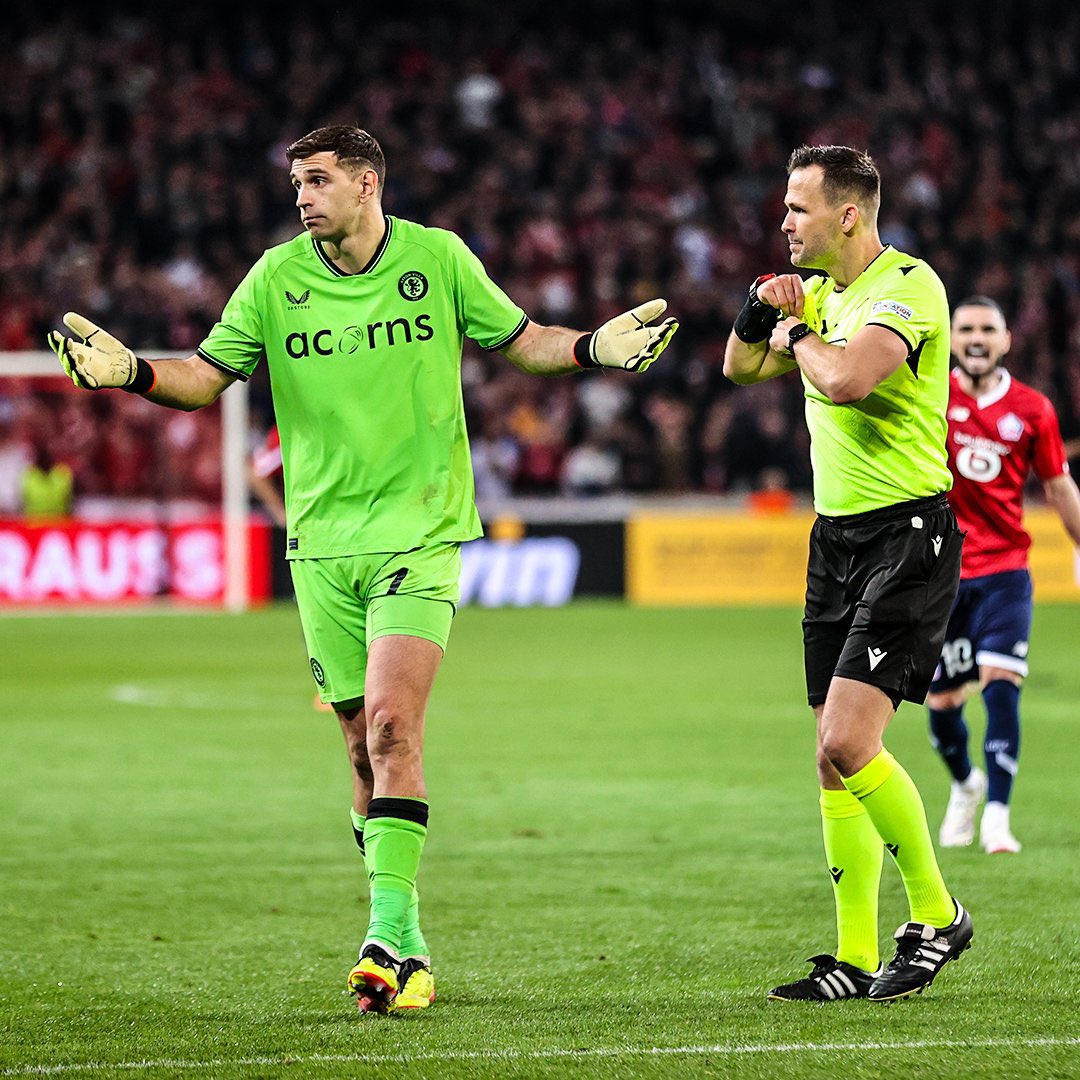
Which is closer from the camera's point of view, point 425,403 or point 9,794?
point 425,403

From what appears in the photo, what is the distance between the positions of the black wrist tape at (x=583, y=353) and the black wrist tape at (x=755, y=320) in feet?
1.30

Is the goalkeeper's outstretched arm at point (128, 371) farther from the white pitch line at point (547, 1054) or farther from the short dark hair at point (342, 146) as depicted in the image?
the white pitch line at point (547, 1054)

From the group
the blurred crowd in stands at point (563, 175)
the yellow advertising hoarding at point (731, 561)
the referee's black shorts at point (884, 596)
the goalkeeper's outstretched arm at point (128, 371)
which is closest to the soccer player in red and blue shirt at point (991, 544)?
the referee's black shorts at point (884, 596)

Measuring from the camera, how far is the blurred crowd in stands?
23.2m

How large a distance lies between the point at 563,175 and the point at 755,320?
2197 cm

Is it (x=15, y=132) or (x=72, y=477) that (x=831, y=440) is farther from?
(x=15, y=132)

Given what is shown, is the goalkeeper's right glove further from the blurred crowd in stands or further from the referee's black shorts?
the blurred crowd in stands

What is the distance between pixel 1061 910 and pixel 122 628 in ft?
47.6

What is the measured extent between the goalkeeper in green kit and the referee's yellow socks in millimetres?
1173

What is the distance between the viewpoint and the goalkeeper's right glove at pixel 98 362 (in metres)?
5.15

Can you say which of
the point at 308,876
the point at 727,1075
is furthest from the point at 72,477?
the point at 727,1075

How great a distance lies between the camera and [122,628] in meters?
19.5

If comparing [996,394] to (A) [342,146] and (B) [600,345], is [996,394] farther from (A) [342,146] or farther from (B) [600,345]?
(A) [342,146]

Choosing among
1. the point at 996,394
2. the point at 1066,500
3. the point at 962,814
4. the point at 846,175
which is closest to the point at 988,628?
the point at 1066,500
